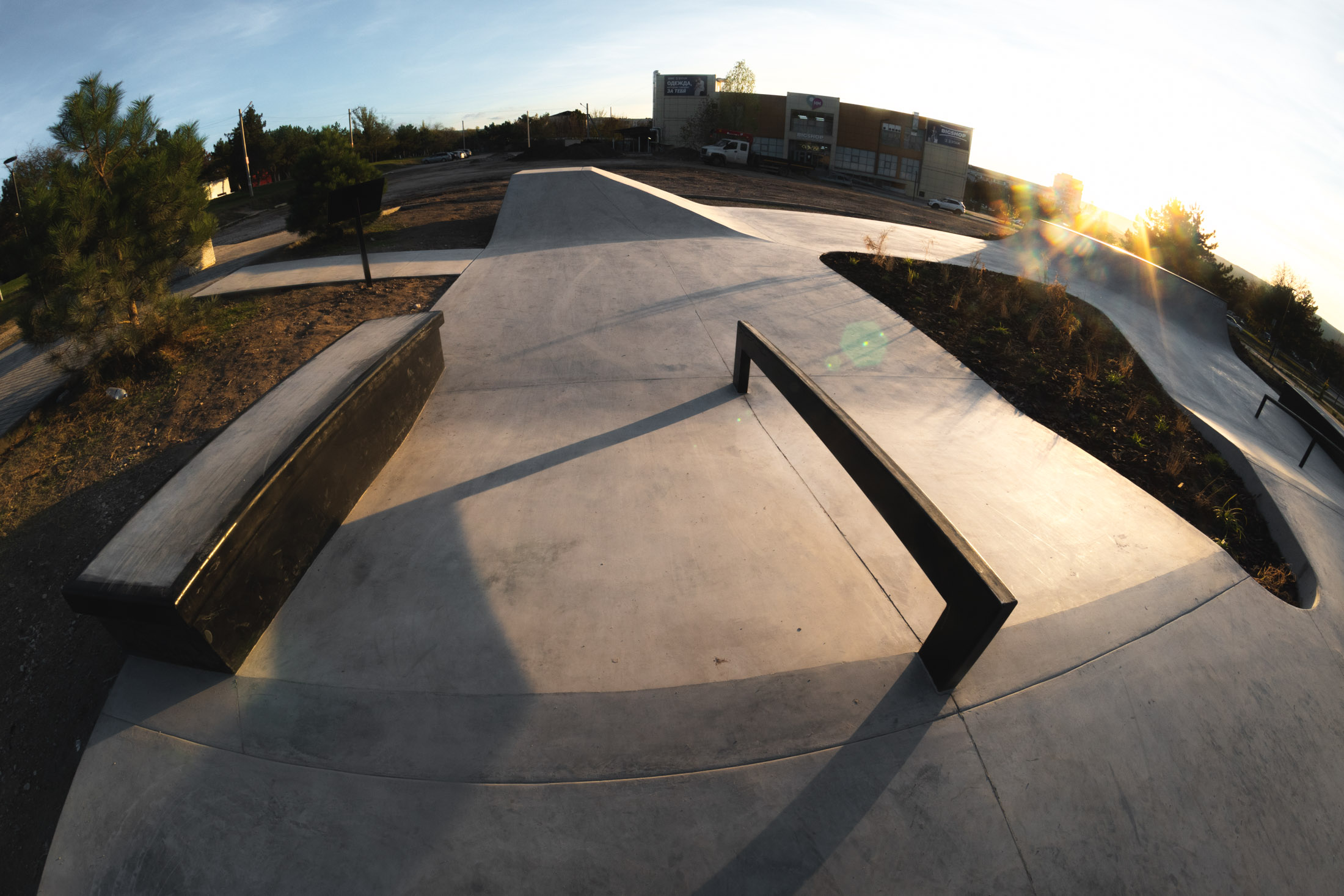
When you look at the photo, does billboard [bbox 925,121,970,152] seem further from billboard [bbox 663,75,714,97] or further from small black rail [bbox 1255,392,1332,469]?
small black rail [bbox 1255,392,1332,469]

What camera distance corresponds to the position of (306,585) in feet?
11.8

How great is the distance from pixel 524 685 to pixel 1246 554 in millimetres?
5498

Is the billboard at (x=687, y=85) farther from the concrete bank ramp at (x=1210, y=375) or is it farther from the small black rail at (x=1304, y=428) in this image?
the small black rail at (x=1304, y=428)

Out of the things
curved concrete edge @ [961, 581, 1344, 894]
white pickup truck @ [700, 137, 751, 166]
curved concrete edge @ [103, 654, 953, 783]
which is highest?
white pickup truck @ [700, 137, 751, 166]

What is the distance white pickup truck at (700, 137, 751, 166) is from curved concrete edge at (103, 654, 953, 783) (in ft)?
125

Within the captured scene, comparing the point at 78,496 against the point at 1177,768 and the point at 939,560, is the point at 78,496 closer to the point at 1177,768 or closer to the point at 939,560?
the point at 939,560

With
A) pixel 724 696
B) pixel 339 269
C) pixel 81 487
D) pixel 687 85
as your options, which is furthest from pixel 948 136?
pixel 81 487

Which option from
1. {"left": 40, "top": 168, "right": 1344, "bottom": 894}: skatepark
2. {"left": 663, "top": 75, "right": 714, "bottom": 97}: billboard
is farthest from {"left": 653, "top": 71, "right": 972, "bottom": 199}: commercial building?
{"left": 40, "top": 168, "right": 1344, "bottom": 894}: skatepark

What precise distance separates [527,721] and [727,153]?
40.7 meters

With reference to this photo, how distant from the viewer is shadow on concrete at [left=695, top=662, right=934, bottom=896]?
227 cm

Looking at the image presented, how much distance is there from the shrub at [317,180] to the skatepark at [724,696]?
9061 millimetres

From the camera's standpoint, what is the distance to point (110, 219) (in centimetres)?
614

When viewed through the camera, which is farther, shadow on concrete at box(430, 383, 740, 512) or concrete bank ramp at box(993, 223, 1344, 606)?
concrete bank ramp at box(993, 223, 1344, 606)

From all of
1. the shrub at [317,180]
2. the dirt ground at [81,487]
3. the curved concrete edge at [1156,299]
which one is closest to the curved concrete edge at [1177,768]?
the curved concrete edge at [1156,299]
